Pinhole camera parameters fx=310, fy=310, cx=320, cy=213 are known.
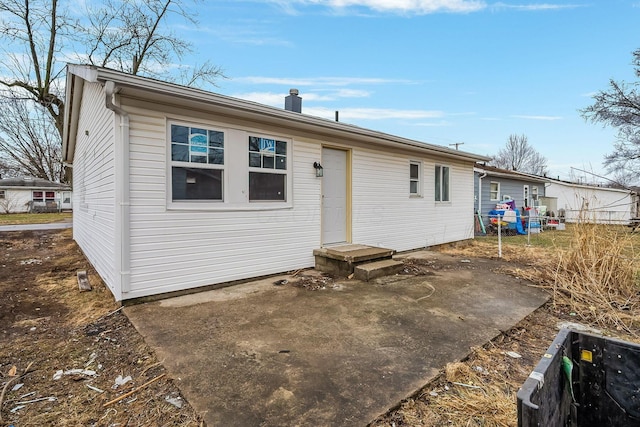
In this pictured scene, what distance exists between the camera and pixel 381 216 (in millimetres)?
7211

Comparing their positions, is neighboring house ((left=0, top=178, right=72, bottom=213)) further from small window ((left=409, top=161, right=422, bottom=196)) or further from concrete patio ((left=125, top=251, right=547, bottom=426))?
concrete patio ((left=125, top=251, right=547, bottom=426))

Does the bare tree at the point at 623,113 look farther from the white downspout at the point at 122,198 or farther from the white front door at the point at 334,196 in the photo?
the white downspout at the point at 122,198

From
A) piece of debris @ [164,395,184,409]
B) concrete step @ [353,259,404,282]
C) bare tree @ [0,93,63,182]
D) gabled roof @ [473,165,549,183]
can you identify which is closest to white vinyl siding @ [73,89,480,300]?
concrete step @ [353,259,404,282]

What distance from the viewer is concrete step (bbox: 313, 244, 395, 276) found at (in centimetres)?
529

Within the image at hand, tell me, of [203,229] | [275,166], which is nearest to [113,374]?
[203,229]

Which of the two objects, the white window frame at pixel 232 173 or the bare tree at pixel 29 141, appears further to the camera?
the bare tree at pixel 29 141

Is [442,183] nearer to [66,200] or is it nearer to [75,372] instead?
[75,372]

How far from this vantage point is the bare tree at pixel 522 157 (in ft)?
117

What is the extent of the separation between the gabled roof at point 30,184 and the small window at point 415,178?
88.2 ft

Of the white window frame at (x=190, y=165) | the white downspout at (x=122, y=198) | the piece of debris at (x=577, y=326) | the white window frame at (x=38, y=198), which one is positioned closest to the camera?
the piece of debris at (x=577, y=326)

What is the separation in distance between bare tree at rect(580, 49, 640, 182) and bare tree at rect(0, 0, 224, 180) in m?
18.8

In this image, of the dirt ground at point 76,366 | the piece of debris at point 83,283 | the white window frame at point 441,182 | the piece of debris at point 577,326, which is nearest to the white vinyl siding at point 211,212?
the piece of debris at point 83,283

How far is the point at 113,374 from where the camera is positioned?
8.01ft

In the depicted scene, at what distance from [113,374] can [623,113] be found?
812 inches
